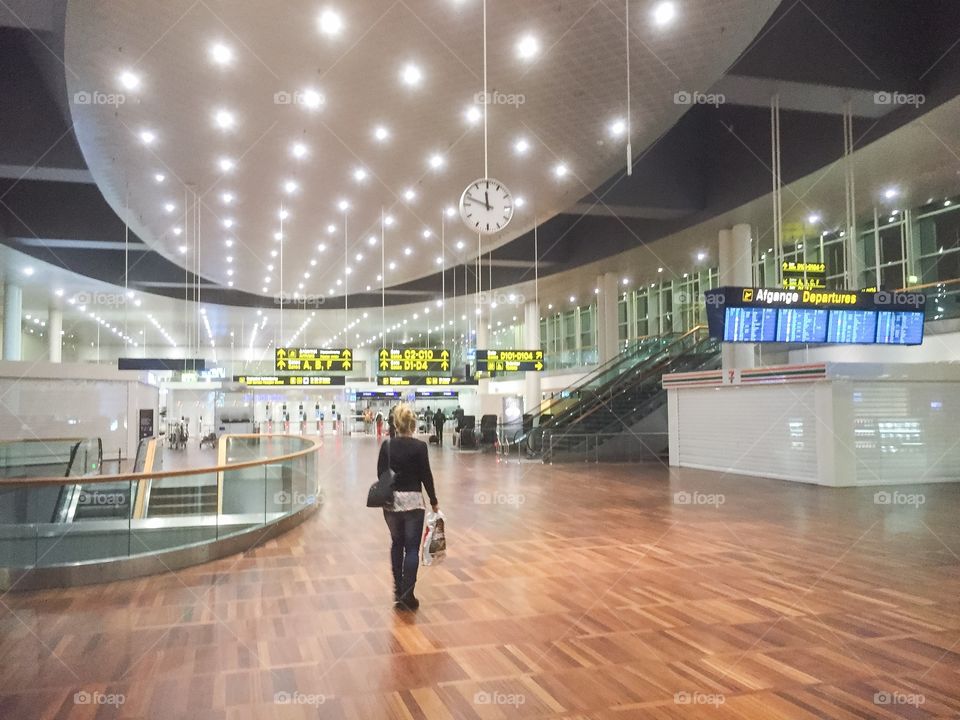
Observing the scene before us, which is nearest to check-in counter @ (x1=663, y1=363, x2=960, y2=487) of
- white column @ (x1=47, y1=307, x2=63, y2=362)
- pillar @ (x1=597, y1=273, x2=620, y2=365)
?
pillar @ (x1=597, y1=273, x2=620, y2=365)

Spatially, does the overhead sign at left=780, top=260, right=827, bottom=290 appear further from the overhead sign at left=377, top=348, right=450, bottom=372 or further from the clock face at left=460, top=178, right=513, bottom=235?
the overhead sign at left=377, top=348, right=450, bottom=372

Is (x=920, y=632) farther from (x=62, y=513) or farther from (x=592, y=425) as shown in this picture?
(x=592, y=425)

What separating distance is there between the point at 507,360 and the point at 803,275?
8.30 meters

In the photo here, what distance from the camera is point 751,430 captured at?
1470 centimetres

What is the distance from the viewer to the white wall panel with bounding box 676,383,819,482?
1326cm

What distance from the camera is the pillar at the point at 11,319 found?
23.4 metres

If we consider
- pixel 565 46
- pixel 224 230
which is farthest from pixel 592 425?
pixel 565 46

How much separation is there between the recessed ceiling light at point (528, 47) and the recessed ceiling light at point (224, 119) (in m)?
4.37

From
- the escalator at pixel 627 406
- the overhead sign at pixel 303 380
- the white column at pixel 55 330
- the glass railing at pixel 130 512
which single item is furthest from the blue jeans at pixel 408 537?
the white column at pixel 55 330

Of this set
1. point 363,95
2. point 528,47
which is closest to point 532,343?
point 363,95

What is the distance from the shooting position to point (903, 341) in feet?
38.1

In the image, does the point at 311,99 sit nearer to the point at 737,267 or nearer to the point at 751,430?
the point at 751,430

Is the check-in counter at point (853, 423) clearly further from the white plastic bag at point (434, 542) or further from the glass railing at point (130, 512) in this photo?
the white plastic bag at point (434, 542)

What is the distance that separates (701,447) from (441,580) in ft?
38.2
